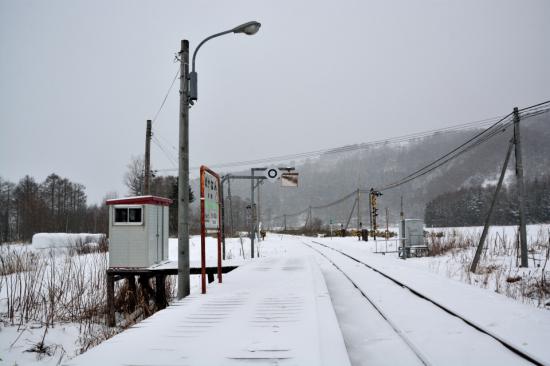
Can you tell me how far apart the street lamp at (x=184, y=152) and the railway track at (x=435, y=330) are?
396 centimetres

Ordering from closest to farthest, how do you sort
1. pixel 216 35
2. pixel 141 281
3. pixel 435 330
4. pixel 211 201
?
pixel 435 330 < pixel 211 201 < pixel 216 35 < pixel 141 281

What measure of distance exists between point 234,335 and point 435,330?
291 cm

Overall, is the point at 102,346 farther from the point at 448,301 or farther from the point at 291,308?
the point at 448,301

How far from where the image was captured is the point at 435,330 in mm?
5512

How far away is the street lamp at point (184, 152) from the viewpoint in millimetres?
8492

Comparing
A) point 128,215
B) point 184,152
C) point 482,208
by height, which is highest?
point 184,152

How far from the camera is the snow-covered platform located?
373cm

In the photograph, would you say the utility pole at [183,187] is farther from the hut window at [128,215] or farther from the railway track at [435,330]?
the railway track at [435,330]

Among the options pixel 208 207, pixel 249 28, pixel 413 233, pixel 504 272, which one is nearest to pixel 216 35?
pixel 249 28

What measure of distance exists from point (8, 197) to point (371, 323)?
9906 cm

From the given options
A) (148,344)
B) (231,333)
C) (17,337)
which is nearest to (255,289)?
(231,333)

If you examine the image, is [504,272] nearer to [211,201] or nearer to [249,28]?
[211,201]

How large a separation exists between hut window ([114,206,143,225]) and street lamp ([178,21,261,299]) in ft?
11.4

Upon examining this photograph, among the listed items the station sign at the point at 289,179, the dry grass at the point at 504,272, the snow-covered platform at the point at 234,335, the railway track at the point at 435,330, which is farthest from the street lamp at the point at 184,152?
the station sign at the point at 289,179
